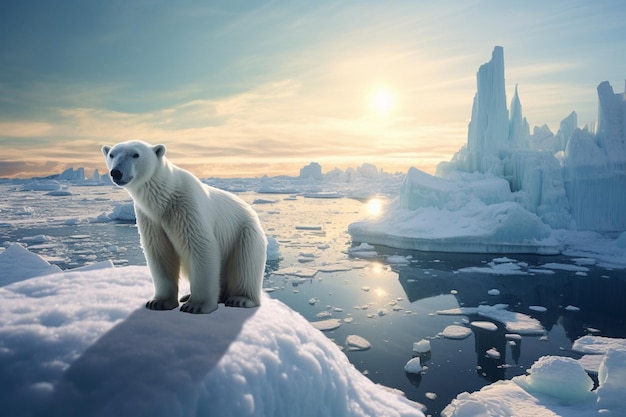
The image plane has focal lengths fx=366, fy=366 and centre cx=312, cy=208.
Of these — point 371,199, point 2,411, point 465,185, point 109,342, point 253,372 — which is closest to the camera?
point 2,411

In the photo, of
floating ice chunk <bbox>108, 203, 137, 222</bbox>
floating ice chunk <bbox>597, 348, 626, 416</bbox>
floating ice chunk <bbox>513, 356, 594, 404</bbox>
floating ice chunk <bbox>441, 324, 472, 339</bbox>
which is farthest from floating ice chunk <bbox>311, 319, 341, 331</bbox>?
floating ice chunk <bbox>108, 203, 137, 222</bbox>

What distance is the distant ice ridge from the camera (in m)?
21.3

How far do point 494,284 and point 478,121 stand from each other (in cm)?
1862

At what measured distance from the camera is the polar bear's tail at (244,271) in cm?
288

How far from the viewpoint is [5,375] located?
166 centimetres

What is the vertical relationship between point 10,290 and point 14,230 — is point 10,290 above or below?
above

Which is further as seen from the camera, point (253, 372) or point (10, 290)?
point (10, 290)

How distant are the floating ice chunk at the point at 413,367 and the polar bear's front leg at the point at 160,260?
7.54 m

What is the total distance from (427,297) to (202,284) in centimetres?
1327

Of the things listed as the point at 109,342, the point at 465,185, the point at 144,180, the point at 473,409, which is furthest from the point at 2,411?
the point at 465,185

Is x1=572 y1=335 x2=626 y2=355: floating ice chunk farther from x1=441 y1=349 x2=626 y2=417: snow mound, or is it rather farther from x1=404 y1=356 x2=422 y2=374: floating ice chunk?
x1=404 y1=356 x2=422 y2=374: floating ice chunk

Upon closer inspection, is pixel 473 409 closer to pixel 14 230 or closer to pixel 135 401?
pixel 135 401

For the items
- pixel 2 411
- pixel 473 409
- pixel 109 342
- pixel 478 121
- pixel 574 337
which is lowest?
pixel 574 337

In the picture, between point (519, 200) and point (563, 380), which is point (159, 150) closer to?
point (563, 380)
